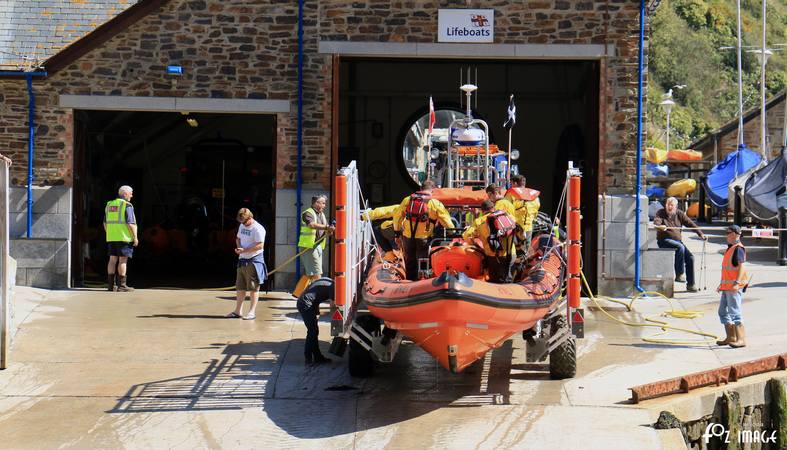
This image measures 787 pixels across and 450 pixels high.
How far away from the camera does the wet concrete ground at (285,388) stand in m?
8.89

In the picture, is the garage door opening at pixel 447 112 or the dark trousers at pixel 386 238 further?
the garage door opening at pixel 447 112

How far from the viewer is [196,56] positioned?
53.8 feet

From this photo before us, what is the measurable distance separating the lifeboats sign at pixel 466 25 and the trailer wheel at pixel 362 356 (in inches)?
257

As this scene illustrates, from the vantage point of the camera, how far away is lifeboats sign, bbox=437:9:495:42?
52.9ft

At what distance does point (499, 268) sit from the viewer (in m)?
10.8

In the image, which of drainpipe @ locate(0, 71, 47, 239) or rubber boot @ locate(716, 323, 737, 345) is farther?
drainpipe @ locate(0, 71, 47, 239)

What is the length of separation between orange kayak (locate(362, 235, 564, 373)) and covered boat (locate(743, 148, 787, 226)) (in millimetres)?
14815

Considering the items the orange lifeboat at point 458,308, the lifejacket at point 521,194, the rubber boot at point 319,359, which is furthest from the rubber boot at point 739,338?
the rubber boot at point 319,359

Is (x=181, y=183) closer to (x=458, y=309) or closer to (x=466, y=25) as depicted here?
(x=466, y=25)

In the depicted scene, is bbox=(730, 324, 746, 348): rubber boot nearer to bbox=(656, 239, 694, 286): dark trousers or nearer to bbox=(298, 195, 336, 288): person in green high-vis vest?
bbox=(656, 239, 694, 286): dark trousers

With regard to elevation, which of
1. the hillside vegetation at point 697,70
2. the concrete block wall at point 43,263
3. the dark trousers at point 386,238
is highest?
the hillside vegetation at point 697,70

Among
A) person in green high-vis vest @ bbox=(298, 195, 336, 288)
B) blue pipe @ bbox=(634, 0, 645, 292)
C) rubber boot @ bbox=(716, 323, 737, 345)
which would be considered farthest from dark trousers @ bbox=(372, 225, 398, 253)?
blue pipe @ bbox=(634, 0, 645, 292)

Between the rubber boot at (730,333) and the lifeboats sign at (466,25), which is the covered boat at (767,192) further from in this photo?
the rubber boot at (730,333)

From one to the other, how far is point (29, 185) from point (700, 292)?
32.3 feet
